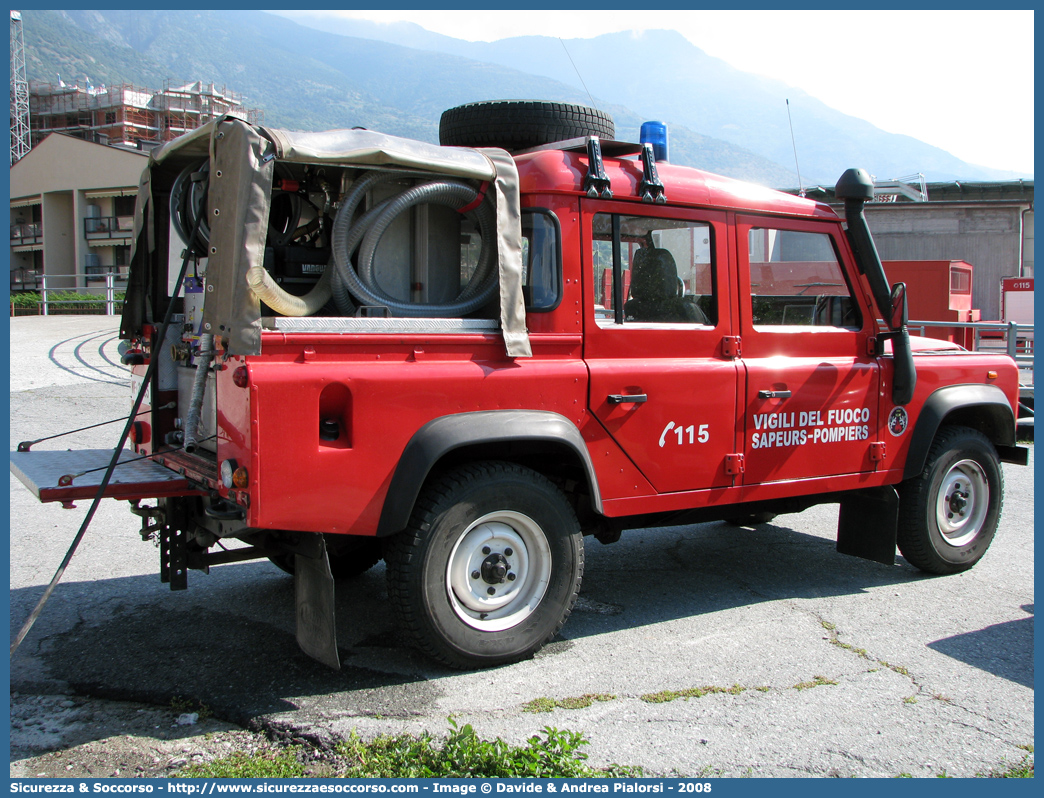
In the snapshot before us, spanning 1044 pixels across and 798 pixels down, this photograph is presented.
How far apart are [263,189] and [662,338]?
214 cm

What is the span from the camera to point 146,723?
136 inches

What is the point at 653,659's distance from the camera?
417 cm

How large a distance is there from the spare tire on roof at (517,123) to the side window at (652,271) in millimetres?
758

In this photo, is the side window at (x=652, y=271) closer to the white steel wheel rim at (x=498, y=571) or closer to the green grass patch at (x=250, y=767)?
the white steel wheel rim at (x=498, y=571)

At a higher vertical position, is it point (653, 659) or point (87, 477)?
point (87, 477)

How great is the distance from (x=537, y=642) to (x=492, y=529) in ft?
2.01

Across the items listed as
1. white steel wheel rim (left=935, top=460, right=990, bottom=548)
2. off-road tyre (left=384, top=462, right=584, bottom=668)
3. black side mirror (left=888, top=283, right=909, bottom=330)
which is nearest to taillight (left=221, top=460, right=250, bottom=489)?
off-road tyre (left=384, top=462, right=584, bottom=668)

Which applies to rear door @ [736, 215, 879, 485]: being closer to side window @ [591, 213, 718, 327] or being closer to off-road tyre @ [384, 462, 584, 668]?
side window @ [591, 213, 718, 327]

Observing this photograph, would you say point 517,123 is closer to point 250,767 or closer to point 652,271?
point 652,271

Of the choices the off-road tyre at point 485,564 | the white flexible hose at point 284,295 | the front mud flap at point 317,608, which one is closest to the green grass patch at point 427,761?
the front mud flap at point 317,608

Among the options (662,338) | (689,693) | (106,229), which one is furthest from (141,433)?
(106,229)

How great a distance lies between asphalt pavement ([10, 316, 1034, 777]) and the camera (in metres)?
3.41

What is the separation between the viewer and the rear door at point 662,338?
429 centimetres
